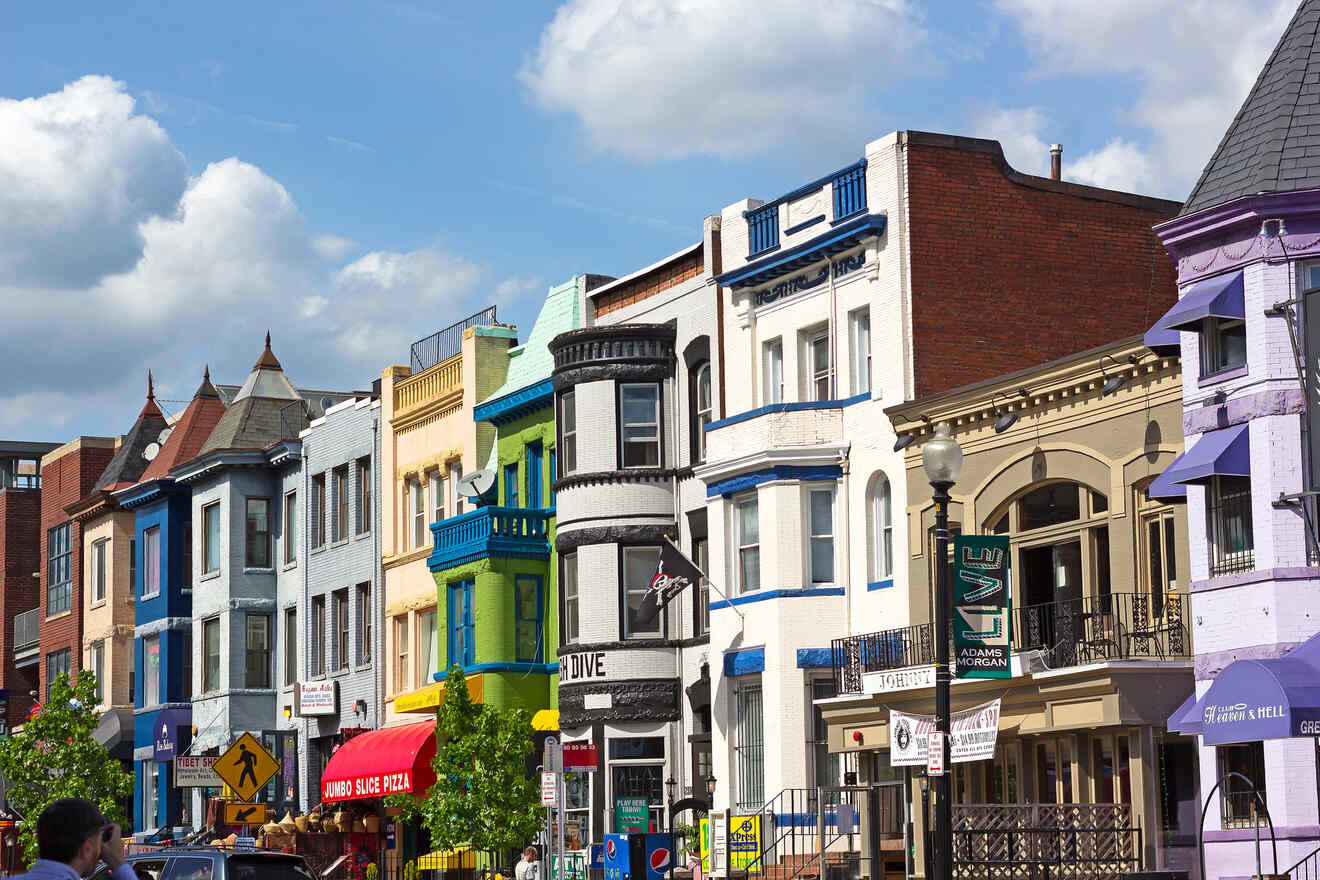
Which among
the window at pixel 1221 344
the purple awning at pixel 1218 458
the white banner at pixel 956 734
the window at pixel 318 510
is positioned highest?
the window at pixel 318 510

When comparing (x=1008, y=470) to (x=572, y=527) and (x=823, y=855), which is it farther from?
(x=572, y=527)

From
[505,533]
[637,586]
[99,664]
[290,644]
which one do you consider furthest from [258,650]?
[637,586]

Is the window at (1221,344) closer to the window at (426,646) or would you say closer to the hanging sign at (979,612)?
the hanging sign at (979,612)

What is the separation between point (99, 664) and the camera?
66000 mm

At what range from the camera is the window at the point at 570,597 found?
4316 centimetres

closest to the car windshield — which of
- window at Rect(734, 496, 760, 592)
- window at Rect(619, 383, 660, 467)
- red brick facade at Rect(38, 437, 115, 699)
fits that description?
window at Rect(734, 496, 760, 592)

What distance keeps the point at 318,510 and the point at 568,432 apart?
49.6 ft

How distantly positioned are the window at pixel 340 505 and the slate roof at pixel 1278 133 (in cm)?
3117

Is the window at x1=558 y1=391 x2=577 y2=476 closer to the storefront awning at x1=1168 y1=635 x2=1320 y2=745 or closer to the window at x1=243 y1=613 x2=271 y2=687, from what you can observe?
the window at x1=243 y1=613 x2=271 y2=687

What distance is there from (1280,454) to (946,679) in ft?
19.6

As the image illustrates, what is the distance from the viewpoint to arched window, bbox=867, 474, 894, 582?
35938 mm

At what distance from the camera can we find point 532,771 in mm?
44156

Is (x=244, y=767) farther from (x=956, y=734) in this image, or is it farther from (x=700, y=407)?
(x=700, y=407)

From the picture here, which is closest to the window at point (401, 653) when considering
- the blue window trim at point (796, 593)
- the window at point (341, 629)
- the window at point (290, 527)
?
the window at point (341, 629)
